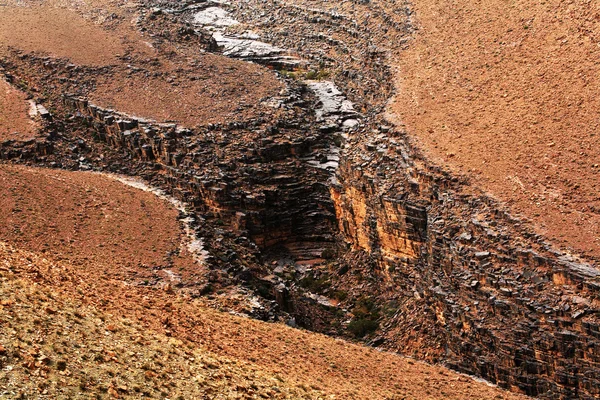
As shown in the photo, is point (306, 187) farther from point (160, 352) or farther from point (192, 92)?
point (160, 352)

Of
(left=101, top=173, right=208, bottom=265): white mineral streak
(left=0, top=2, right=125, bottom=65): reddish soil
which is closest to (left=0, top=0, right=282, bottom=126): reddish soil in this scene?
(left=0, top=2, right=125, bottom=65): reddish soil

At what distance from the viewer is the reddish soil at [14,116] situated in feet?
184

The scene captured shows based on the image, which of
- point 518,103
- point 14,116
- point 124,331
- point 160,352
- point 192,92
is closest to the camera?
point 160,352

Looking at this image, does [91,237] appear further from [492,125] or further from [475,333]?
[492,125]

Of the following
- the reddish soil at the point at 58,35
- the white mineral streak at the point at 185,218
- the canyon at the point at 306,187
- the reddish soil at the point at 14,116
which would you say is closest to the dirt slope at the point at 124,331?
the canyon at the point at 306,187

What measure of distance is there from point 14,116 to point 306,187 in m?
16.0

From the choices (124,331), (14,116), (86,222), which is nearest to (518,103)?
(86,222)

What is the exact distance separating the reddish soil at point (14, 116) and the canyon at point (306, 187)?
17cm

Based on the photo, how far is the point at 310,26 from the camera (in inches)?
3164

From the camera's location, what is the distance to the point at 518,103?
171 ft

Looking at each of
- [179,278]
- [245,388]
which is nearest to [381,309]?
[179,278]

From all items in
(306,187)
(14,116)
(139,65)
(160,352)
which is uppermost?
(139,65)

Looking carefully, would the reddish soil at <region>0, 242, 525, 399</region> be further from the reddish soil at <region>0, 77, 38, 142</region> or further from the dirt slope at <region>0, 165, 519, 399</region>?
the reddish soil at <region>0, 77, 38, 142</region>

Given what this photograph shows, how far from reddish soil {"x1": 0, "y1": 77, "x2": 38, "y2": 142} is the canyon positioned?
0.55 feet
